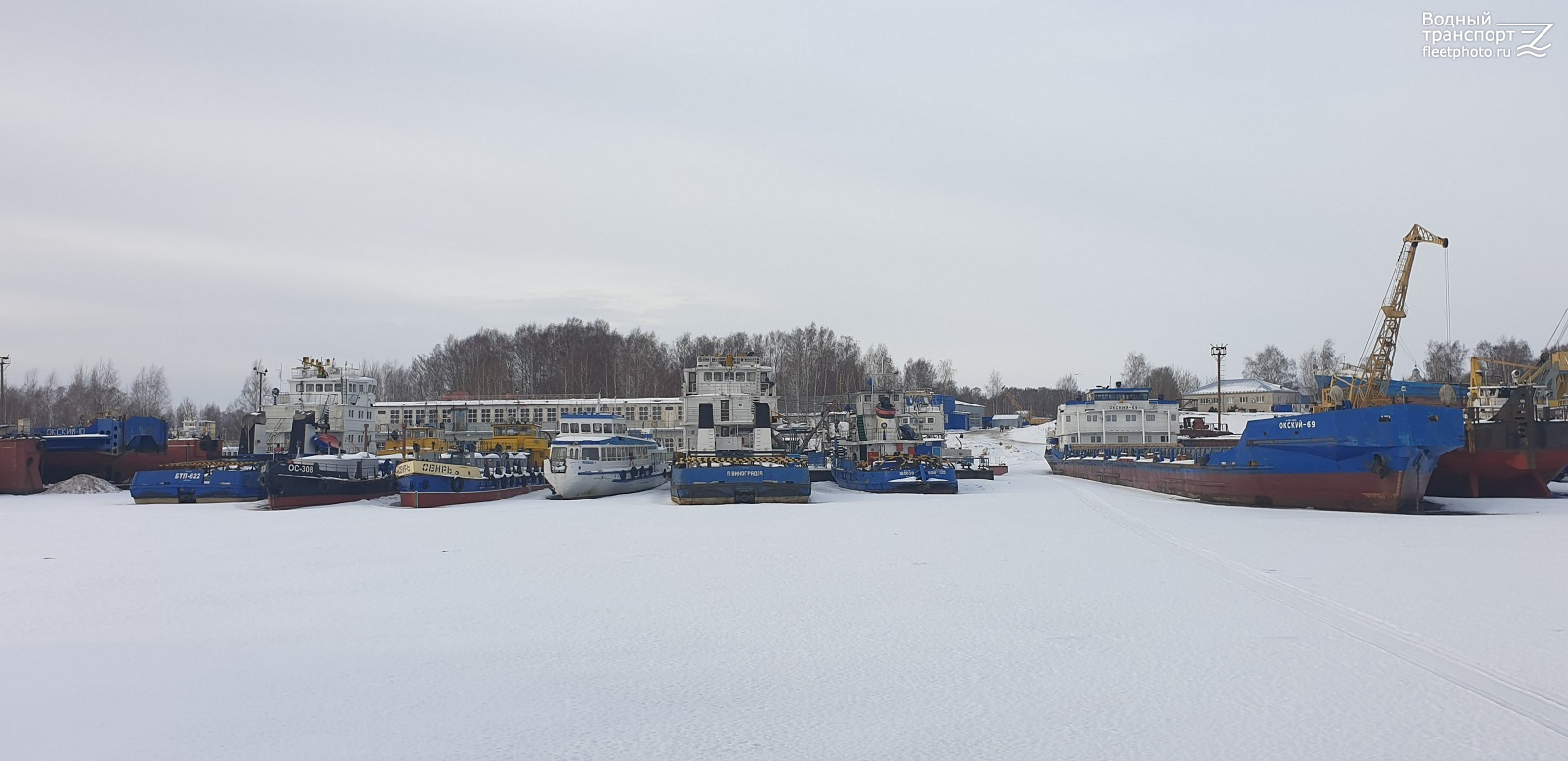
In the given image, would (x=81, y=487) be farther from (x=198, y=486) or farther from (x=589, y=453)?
(x=589, y=453)

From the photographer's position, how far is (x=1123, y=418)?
204 feet

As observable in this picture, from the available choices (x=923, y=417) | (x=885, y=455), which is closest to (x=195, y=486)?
(x=885, y=455)

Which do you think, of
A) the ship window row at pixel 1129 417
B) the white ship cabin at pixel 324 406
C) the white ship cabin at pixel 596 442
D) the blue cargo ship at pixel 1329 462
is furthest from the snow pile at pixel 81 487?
the ship window row at pixel 1129 417

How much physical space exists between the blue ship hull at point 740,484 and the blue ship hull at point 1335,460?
16.2 meters

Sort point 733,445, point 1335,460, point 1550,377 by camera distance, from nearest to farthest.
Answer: point 1335,460 < point 1550,377 < point 733,445

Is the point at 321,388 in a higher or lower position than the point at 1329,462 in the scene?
higher

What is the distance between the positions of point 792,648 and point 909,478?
31.9 meters

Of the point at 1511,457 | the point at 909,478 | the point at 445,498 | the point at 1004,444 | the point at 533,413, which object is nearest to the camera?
the point at 1511,457

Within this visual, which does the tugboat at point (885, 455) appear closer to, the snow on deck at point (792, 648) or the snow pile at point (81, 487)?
the snow on deck at point (792, 648)

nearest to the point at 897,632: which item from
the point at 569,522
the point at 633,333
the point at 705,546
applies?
the point at 705,546

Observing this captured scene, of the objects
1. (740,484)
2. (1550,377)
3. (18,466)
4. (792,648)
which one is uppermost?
(1550,377)

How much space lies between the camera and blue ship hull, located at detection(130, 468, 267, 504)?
131 feet

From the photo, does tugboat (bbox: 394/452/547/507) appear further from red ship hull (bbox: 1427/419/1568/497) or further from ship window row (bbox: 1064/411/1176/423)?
red ship hull (bbox: 1427/419/1568/497)

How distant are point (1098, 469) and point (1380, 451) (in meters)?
24.6
